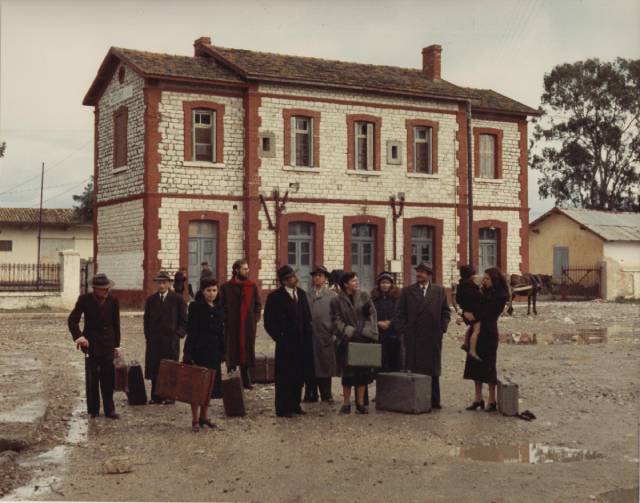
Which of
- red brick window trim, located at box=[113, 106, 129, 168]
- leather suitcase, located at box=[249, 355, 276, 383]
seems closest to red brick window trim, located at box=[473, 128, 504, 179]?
red brick window trim, located at box=[113, 106, 129, 168]

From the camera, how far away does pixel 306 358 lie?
1119 centimetres

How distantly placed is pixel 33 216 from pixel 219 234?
27.6 meters

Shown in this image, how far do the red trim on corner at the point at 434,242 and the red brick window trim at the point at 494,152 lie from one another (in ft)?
8.97

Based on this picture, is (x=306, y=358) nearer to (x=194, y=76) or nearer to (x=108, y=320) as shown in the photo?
(x=108, y=320)

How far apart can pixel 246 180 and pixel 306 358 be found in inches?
756

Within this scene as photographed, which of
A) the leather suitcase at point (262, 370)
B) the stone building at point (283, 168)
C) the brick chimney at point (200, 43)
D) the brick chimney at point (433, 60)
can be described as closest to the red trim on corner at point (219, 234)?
the stone building at point (283, 168)

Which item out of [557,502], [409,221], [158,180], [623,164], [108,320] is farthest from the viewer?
[623,164]

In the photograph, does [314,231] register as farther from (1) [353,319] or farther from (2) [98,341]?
(2) [98,341]

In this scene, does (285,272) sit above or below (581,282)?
above

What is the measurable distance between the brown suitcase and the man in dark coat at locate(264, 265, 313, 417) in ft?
4.30

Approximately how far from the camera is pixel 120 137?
31234 mm

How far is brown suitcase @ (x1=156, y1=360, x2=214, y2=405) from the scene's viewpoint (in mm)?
9672

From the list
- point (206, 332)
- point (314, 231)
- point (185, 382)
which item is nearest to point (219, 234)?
point (314, 231)

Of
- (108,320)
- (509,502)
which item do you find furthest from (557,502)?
(108,320)
